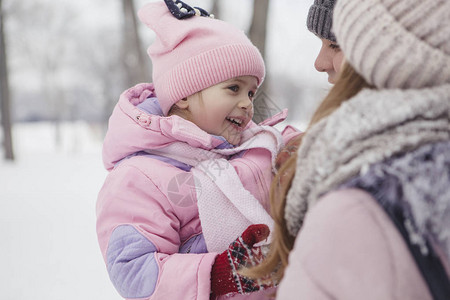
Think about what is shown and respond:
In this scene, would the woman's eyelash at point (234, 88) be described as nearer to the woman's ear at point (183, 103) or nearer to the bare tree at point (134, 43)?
the woman's ear at point (183, 103)

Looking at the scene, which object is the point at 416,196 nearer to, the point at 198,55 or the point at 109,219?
the point at 109,219

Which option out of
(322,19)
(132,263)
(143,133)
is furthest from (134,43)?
(132,263)

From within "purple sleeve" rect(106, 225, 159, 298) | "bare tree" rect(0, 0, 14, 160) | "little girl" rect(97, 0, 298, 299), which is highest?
"little girl" rect(97, 0, 298, 299)

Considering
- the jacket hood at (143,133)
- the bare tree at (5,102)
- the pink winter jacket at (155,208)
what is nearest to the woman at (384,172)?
the pink winter jacket at (155,208)

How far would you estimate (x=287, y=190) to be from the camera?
0.92 meters

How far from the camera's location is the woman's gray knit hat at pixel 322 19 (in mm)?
1804

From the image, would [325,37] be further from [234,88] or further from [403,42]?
[403,42]

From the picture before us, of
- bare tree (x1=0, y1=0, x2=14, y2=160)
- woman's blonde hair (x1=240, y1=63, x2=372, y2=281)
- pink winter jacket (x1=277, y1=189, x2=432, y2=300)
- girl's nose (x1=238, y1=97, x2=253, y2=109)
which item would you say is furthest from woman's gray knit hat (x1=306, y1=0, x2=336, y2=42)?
bare tree (x1=0, y1=0, x2=14, y2=160)

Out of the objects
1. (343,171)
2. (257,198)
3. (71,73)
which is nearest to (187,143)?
(257,198)

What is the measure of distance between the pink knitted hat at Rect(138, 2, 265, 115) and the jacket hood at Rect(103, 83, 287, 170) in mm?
183

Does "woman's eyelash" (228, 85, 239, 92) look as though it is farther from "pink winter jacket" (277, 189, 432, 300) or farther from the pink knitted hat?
"pink winter jacket" (277, 189, 432, 300)

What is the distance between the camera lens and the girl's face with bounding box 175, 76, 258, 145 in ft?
5.42

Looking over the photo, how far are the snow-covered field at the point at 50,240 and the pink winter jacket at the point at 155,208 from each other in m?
2.65

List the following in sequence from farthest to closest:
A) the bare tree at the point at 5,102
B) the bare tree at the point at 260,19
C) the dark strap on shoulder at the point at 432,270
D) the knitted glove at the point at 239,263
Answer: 1. the bare tree at the point at 5,102
2. the bare tree at the point at 260,19
3. the knitted glove at the point at 239,263
4. the dark strap on shoulder at the point at 432,270
